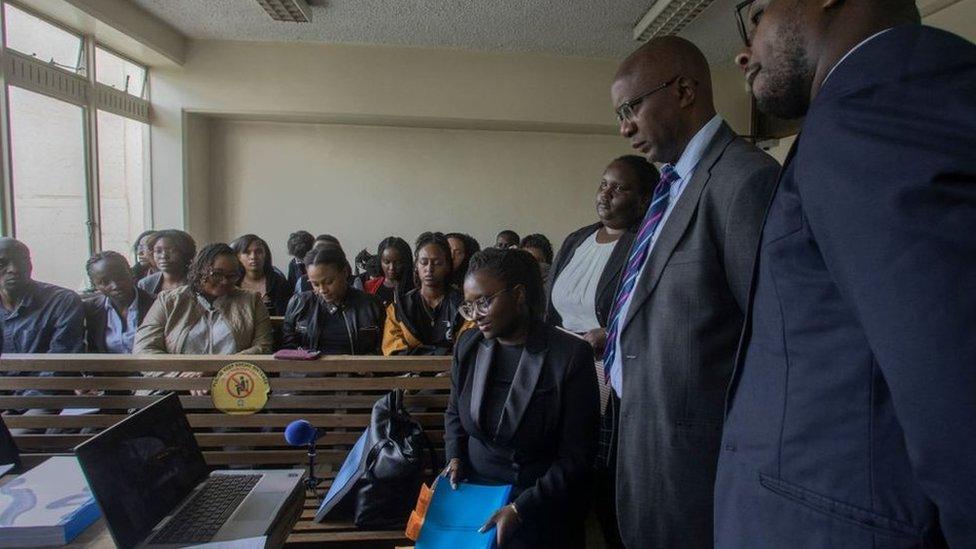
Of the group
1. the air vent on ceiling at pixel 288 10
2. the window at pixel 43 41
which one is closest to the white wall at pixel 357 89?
the air vent on ceiling at pixel 288 10

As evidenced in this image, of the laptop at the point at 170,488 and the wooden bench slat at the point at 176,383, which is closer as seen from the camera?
the laptop at the point at 170,488

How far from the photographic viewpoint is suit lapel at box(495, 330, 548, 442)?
1722mm

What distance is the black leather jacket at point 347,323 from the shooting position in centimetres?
297

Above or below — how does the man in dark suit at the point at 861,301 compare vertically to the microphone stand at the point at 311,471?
above

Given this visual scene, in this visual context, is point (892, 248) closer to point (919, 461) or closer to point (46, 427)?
point (919, 461)

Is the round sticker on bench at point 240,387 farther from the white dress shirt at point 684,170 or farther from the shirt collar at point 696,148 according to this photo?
the shirt collar at point 696,148

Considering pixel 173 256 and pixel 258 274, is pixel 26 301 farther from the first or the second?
pixel 258 274

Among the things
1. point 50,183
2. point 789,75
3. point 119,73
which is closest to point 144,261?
point 50,183

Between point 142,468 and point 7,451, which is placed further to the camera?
point 7,451

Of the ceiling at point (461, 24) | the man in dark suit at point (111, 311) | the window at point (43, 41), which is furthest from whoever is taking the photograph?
the ceiling at point (461, 24)

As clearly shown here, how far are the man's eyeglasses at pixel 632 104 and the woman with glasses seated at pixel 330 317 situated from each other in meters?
2.08

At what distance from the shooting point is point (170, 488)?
4.48 feet

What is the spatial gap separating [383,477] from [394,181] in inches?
208

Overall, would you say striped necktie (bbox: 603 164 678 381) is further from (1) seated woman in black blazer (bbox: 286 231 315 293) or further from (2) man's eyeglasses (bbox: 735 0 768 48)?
(1) seated woman in black blazer (bbox: 286 231 315 293)
